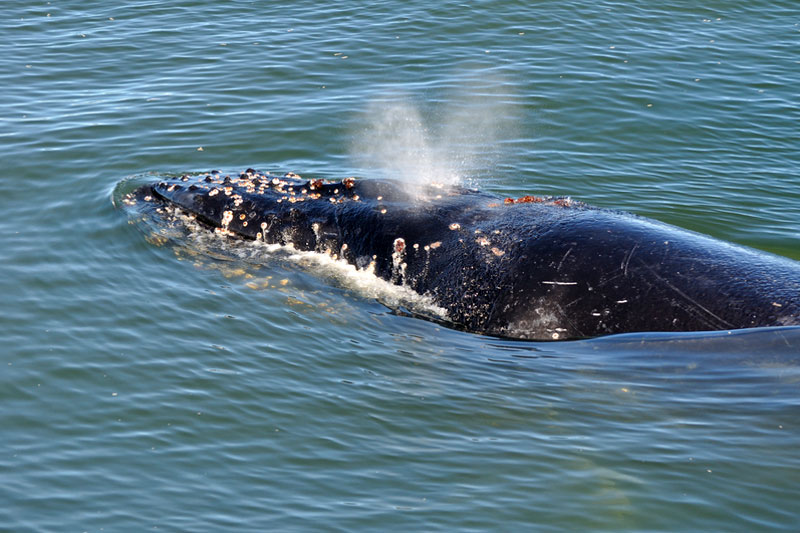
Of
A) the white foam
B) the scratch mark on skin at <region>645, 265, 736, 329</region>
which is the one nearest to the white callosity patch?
the white foam

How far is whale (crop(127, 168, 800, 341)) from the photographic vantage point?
848 centimetres

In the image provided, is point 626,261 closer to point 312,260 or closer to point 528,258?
point 528,258

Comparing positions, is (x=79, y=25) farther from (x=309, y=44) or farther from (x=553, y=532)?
(x=553, y=532)

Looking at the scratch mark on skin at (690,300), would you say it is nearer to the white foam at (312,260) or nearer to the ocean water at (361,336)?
the ocean water at (361,336)

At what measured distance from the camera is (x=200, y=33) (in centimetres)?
2148

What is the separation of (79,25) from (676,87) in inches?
520

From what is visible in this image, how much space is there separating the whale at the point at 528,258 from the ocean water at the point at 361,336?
232mm

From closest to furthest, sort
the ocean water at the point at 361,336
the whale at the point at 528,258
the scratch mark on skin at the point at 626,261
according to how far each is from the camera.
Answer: the ocean water at the point at 361,336 < the whale at the point at 528,258 < the scratch mark on skin at the point at 626,261

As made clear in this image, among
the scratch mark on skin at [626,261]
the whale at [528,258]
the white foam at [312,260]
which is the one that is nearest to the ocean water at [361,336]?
the white foam at [312,260]

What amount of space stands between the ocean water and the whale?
232mm

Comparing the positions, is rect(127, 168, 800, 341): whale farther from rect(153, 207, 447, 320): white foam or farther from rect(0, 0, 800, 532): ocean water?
rect(0, 0, 800, 532): ocean water

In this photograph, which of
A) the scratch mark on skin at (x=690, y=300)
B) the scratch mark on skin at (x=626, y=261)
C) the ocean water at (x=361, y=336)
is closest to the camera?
the ocean water at (x=361, y=336)

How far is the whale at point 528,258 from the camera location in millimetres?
8484

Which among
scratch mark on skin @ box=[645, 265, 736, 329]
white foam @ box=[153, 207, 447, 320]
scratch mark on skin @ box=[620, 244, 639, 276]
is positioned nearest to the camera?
scratch mark on skin @ box=[645, 265, 736, 329]
